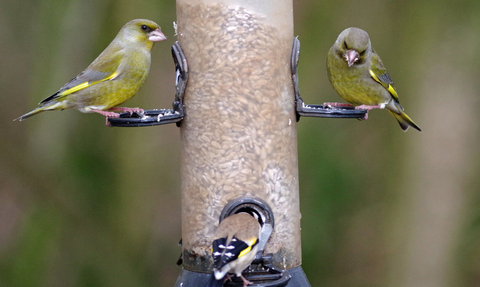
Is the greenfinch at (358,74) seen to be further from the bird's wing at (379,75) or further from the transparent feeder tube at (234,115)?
the transparent feeder tube at (234,115)

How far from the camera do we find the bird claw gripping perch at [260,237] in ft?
14.9

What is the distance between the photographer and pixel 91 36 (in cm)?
723

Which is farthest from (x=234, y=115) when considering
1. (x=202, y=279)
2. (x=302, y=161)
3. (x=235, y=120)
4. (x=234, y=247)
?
(x=302, y=161)

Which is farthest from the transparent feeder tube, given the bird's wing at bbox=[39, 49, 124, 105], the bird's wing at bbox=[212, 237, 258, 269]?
the bird's wing at bbox=[39, 49, 124, 105]

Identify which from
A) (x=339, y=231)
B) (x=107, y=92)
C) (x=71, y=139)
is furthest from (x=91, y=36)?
(x=339, y=231)

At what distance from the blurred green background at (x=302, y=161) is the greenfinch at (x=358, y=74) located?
1283mm

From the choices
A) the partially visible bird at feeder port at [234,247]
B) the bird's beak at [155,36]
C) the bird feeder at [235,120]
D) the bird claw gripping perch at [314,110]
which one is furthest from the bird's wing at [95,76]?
the partially visible bird at feeder port at [234,247]

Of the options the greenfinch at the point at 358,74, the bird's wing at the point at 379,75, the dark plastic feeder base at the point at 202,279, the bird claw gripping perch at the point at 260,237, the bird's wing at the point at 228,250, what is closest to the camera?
the bird's wing at the point at 228,250

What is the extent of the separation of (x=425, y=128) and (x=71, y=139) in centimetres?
413

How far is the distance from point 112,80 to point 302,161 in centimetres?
294

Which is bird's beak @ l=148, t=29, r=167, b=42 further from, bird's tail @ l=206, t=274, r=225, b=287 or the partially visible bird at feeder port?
bird's tail @ l=206, t=274, r=225, b=287

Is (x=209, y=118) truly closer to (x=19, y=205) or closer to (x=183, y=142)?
(x=183, y=142)

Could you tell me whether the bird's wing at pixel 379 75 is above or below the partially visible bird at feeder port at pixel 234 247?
above

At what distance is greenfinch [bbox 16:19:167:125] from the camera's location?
5.49 m
